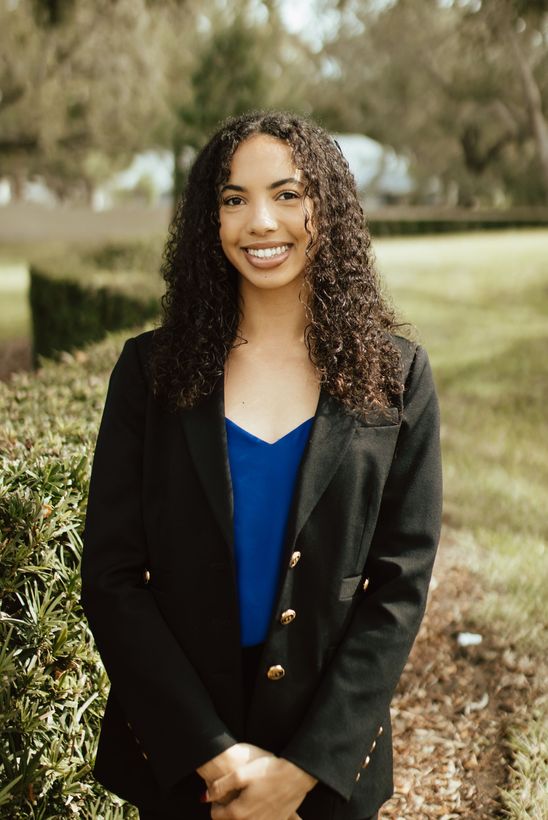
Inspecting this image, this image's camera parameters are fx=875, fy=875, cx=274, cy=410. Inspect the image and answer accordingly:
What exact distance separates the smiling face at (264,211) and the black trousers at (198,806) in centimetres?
77

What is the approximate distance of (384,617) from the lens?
1727 millimetres

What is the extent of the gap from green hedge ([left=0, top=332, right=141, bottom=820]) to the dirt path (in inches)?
43.8

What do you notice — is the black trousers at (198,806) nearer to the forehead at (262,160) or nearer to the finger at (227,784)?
the finger at (227,784)

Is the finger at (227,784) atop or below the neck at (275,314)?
below

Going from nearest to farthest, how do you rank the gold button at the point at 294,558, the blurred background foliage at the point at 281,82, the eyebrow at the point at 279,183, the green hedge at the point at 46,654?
the gold button at the point at 294,558, the eyebrow at the point at 279,183, the green hedge at the point at 46,654, the blurred background foliage at the point at 281,82

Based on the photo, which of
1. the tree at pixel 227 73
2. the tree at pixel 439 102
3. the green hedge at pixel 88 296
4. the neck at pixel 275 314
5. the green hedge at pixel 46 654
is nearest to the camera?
the neck at pixel 275 314

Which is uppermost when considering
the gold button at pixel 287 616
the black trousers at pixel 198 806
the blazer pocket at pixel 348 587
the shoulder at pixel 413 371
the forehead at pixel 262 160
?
the forehead at pixel 262 160

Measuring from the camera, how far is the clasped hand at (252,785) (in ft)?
5.21

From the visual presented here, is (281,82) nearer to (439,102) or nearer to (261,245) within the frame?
(439,102)

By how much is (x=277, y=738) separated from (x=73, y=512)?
2.83ft

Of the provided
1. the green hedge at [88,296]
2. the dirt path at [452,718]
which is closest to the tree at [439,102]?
the green hedge at [88,296]

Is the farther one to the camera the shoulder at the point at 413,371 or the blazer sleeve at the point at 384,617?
the shoulder at the point at 413,371

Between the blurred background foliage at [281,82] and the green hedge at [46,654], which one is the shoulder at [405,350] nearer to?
the green hedge at [46,654]

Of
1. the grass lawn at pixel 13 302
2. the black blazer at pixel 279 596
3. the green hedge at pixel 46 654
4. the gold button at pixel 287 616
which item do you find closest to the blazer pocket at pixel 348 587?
the black blazer at pixel 279 596
